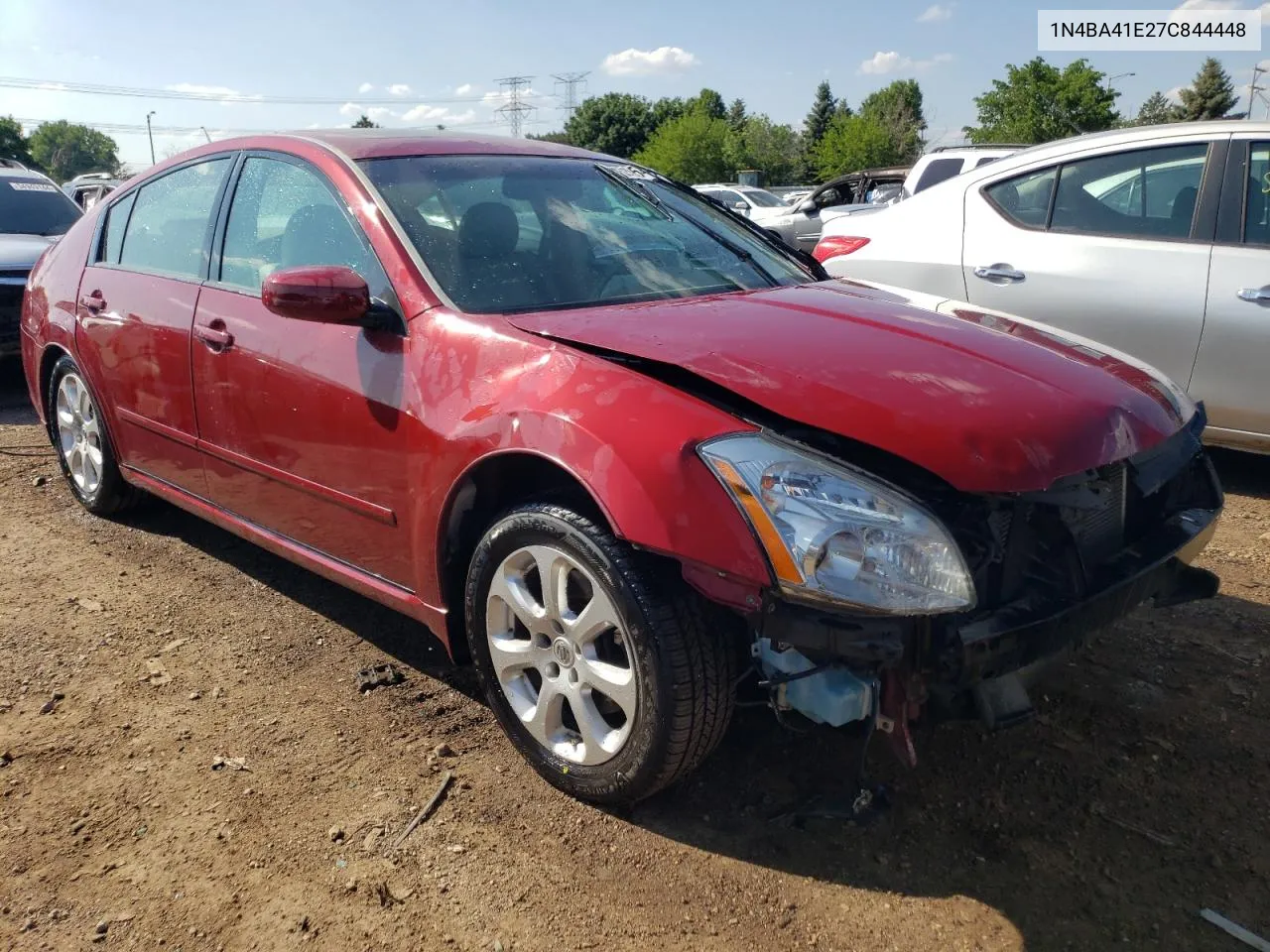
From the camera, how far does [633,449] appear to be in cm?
215

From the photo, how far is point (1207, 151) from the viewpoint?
4504mm

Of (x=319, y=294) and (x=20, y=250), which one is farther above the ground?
(x=20, y=250)

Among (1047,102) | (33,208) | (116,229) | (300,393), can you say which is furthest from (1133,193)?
(1047,102)

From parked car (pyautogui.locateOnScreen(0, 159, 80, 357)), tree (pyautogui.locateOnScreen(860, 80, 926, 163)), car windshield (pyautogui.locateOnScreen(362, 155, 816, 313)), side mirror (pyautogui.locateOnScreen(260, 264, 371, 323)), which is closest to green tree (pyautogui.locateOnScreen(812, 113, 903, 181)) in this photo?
tree (pyautogui.locateOnScreen(860, 80, 926, 163))

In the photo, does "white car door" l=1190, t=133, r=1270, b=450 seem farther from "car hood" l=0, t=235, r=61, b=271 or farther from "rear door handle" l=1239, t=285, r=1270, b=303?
"car hood" l=0, t=235, r=61, b=271

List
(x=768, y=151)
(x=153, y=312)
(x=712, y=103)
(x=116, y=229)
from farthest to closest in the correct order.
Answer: (x=712, y=103), (x=768, y=151), (x=116, y=229), (x=153, y=312)

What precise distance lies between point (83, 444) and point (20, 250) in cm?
401

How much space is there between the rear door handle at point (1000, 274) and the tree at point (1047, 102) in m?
42.3

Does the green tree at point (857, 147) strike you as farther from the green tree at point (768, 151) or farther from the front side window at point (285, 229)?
the front side window at point (285, 229)

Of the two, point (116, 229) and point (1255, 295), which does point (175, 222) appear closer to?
point (116, 229)

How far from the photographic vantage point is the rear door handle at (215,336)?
10.6 feet

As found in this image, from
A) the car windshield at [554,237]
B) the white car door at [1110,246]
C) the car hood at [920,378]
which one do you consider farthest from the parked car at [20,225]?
the white car door at [1110,246]

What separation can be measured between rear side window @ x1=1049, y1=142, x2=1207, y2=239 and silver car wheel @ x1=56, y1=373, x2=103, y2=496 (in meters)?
4.40

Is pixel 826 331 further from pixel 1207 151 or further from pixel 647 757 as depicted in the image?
pixel 1207 151
